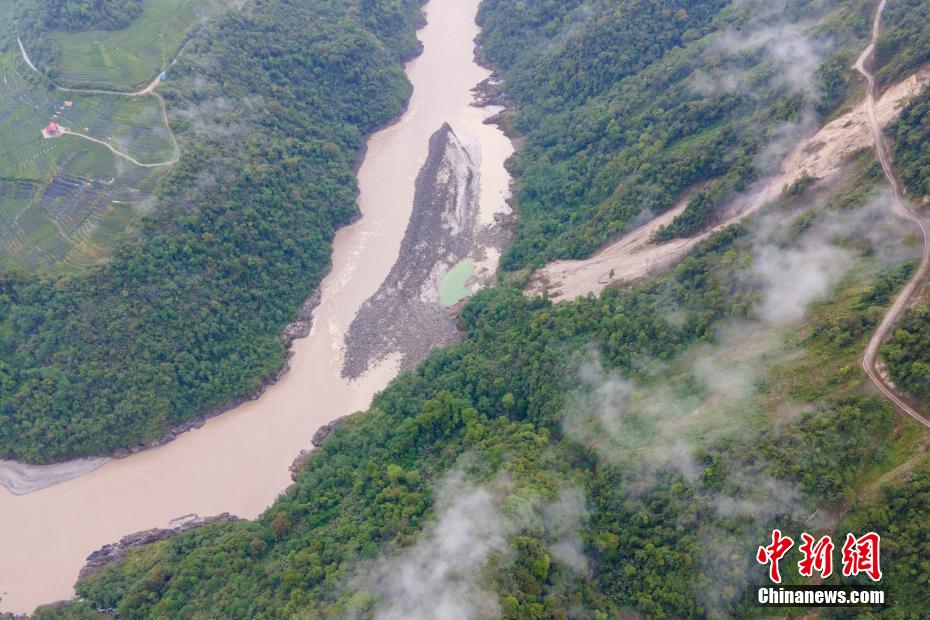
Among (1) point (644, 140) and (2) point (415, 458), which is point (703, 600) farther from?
(1) point (644, 140)

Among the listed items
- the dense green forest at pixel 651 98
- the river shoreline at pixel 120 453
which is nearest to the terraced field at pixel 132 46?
the river shoreline at pixel 120 453

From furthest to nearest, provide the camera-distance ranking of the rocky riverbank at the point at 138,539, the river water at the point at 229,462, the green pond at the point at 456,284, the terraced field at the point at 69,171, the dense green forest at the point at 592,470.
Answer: the green pond at the point at 456,284
the terraced field at the point at 69,171
the river water at the point at 229,462
the rocky riverbank at the point at 138,539
the dense green forest at the point at 592,470

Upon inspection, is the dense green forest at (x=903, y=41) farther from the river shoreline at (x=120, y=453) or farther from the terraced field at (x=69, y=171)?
the terraced field at (x=69, y=171)

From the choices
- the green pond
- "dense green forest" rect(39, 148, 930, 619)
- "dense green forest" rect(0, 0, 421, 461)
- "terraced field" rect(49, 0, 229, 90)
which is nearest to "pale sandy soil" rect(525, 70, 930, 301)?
"dense green forest" rect(39, 148, 930, 619)

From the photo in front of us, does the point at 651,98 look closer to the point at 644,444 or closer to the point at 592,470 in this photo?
the point at 644,444

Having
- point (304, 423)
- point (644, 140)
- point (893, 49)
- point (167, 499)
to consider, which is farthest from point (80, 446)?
point (893, 49)
